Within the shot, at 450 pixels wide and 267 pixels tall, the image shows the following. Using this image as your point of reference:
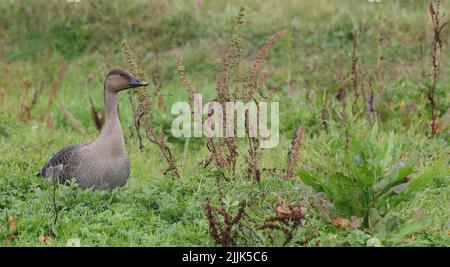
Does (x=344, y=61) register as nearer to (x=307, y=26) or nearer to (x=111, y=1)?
(x=307, y=26)

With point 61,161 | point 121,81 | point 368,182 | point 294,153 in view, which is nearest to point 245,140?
point 294,153

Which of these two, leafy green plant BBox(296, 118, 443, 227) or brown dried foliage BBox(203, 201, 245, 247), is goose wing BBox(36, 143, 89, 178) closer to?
brown dried foliage BBox(203, 201, 245, 247)

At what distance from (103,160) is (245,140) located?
2461 mm

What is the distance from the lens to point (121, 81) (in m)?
6.64

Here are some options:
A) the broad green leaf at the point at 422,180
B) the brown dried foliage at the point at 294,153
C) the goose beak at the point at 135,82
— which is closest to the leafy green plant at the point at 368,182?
the broad green leaf at the point at 422,180

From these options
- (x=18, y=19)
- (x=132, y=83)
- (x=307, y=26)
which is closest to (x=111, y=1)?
(x=18, y=19)

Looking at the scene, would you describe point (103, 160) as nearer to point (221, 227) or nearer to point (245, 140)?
point (221, 227)

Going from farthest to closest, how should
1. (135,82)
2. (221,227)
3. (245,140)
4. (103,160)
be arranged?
1. (245,140)
2. (135,82)
3. (103,160)
4. (221,227)

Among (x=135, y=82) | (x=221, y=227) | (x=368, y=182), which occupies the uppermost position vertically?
(x=135, y=82)

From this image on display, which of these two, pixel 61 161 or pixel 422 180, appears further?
pixel 61 161

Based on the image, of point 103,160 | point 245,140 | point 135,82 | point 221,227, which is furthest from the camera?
point 245,140

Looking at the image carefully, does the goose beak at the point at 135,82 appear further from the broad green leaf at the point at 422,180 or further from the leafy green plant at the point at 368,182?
the broad green leaf at the point at 422,180

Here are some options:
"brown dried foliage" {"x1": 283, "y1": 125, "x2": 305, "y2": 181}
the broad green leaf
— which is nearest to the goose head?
"brown dried foliage" {"x1": 283, "y1": 125, "x2": 305, "y2": 181}

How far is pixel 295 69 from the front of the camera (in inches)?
414
